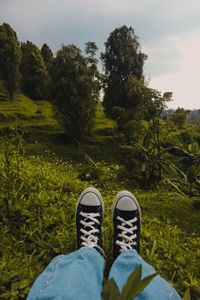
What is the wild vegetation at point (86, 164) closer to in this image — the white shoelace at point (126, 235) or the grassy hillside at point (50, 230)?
the grassy hillside at point (50, 230)

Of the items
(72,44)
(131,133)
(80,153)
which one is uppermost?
(72,44)

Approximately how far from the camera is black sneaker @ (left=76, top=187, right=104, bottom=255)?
10.8 feet

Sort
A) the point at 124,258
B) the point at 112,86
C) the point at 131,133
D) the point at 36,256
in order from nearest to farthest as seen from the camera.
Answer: the point at 124,258, the point at 36,256, the point at 131,133, the point at 112,86

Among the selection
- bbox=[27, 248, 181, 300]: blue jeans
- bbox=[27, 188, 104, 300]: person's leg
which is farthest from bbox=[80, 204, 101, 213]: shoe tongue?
bbox=[27, 248, 181, 300]: blue jeans

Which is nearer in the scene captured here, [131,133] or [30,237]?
[30,237]

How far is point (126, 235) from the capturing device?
3395mm

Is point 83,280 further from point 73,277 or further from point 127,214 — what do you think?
point 127,214

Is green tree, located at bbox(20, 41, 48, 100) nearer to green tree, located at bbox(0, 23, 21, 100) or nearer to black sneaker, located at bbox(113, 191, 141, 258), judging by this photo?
green tree, located at bbox(0, 23, 21, 100)

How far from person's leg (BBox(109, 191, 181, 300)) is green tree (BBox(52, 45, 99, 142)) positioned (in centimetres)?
1171

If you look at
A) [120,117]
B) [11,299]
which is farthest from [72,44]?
[11,299]

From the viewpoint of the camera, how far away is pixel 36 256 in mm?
3215

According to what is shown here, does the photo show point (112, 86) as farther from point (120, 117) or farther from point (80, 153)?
point (80, 153)

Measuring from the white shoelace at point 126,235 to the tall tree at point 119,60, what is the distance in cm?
1613

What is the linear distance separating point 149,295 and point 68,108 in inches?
542
